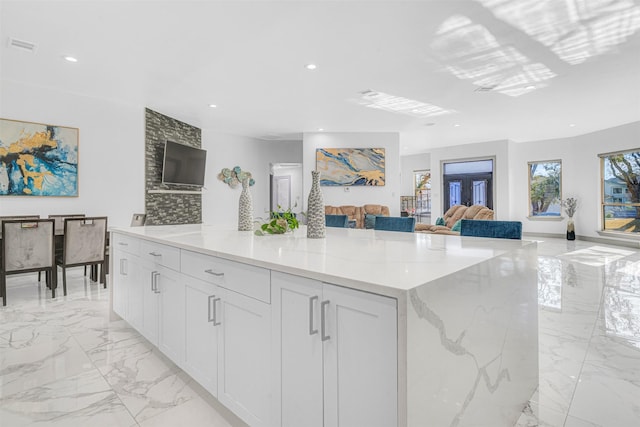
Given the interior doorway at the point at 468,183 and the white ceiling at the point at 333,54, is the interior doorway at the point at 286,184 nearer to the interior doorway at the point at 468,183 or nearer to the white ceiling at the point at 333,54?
the white ceiling at the point at 333,54

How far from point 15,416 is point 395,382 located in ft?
6.11

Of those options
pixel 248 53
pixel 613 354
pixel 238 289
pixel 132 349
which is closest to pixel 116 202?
pixel 248 53

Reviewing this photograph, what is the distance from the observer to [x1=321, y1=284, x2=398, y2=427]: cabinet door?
2.81 feet

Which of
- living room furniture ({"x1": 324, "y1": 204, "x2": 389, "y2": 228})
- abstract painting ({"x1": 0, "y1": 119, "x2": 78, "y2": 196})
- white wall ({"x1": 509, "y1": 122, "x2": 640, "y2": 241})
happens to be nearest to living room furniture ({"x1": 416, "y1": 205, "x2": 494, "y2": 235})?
living room furniture ({"x1": 324, "y1": 204, "x2": 389, "y2": 228})

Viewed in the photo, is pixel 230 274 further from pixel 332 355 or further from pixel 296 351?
pixel 332 355

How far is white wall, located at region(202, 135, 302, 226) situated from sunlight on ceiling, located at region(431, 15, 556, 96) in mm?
5192

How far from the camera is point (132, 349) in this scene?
227 cm

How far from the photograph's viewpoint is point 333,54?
11.7 feet

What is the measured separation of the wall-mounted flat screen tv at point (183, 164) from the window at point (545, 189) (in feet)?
27.5

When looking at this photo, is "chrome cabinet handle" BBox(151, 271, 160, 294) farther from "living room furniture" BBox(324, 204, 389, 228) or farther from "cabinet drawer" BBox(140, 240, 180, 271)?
"living room furniture" BBox(324, 204, 389, 228)

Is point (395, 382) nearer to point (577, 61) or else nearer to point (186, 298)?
point (186, 298)

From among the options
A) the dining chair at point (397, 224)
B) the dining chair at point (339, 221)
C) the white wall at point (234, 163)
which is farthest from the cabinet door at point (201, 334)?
the white wall at point (234, 163)

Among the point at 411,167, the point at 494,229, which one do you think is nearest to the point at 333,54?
the point at 494,229

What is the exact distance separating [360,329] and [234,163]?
7.38m
